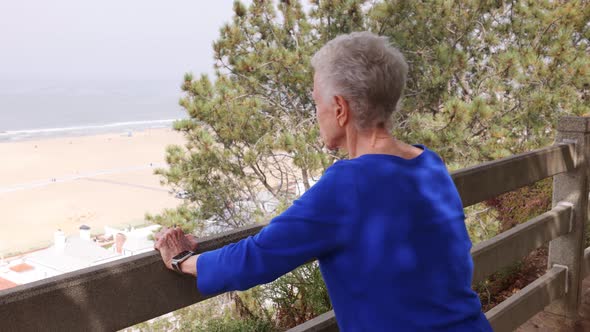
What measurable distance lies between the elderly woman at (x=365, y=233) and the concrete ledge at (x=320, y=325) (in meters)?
0.29

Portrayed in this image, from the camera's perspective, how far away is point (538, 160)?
2.54 metres

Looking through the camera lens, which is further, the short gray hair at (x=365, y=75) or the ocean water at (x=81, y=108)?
the ocean water at (x=81, y=108)

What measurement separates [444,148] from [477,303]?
7.04 meters

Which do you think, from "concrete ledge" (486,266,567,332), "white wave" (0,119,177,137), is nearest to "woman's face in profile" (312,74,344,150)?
"concrete ledge" (486,266,567,332)

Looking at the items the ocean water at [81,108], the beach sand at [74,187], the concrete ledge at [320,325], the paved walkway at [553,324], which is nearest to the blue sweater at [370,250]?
the concrete ledge at [320,325]

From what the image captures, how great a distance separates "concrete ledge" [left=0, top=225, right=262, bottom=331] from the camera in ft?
3.27

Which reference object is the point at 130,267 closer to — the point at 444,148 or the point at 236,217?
the point at 444,148

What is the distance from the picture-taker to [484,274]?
7.32 feet

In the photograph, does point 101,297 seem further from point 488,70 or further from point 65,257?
point 65,257

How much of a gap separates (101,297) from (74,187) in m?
36.4

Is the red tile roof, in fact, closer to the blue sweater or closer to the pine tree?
the pine tree

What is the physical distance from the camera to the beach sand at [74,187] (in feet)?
98.6

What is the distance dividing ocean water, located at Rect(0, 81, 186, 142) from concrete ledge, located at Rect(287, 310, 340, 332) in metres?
38.2

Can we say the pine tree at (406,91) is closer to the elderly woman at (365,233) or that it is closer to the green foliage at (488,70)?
the green foliage at (488,70)
